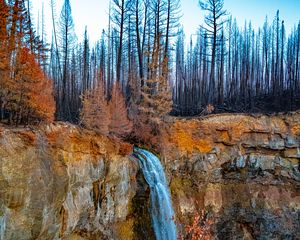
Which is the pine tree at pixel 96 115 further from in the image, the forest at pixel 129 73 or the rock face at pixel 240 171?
the rock face at pixel 240 171

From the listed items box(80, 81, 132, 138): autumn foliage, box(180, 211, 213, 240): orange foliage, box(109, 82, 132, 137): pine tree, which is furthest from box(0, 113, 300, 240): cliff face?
box(109, 82, 132, 137): pine tree

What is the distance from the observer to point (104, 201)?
12484 millimetres

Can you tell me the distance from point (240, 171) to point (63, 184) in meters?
14.7

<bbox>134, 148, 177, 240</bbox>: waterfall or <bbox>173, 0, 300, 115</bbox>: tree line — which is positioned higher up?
<bbox>173, 0, 300, 115</bbox>: tree line

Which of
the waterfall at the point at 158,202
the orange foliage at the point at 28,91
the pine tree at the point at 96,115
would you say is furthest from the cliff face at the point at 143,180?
the pine tree at the point at 96,115

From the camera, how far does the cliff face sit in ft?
27.3

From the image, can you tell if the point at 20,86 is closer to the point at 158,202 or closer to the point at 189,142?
the point at 158,202

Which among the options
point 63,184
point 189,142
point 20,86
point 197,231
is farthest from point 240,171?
point 20,86

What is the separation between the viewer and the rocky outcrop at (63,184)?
26.0ft

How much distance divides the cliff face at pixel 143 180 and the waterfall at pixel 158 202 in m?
0.38

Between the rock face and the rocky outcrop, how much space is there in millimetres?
6473

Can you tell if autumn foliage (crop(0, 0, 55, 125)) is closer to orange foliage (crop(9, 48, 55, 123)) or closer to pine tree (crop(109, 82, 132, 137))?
orange foliage (crop(9, 48, 55, 123))

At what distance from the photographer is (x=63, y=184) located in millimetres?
9656

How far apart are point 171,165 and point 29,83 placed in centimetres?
1194
